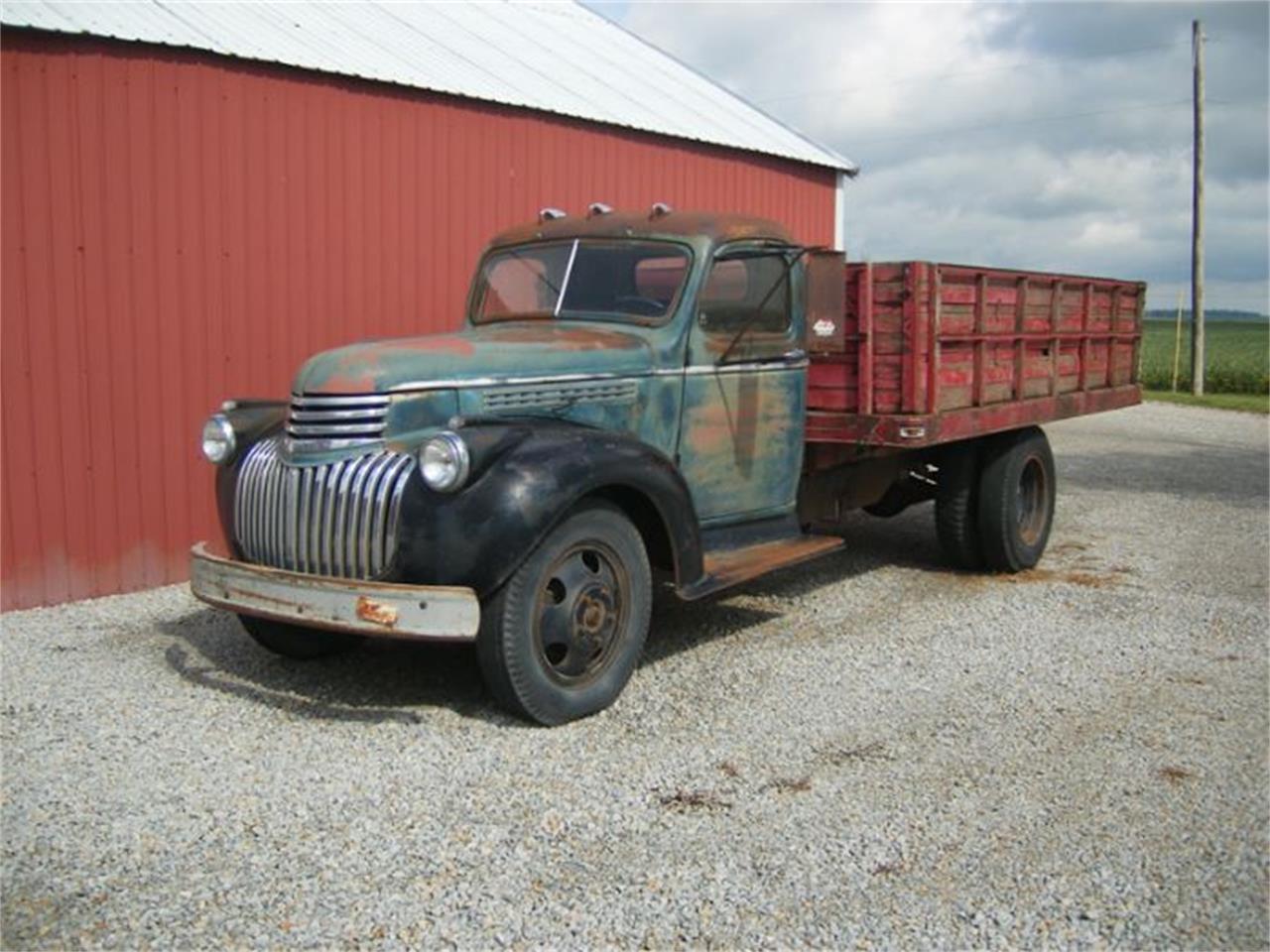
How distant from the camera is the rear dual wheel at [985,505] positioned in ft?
25.0

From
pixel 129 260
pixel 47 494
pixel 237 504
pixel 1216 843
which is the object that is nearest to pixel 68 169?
pixel 129 260

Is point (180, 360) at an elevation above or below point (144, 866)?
above

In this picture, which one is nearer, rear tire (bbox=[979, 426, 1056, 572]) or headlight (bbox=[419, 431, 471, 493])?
headlight (bbox=[419, 431, 471, 493])

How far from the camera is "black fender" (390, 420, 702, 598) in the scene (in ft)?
14.9

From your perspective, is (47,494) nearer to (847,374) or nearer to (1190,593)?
(847,374)

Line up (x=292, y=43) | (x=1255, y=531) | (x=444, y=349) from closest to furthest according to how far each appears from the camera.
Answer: (x=444, y=349), (x=292, y=43), (x=1255, y=531)

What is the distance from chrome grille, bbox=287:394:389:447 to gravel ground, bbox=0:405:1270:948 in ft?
3.66

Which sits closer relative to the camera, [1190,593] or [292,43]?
[1190,593]

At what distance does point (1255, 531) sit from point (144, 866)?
821 cm

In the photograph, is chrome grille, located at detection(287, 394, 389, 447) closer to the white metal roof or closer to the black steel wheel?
A: the black steel wheel

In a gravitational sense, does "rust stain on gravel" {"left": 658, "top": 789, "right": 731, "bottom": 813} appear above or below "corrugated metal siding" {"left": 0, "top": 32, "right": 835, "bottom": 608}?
below

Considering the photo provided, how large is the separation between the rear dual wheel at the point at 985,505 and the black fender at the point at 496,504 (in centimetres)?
342

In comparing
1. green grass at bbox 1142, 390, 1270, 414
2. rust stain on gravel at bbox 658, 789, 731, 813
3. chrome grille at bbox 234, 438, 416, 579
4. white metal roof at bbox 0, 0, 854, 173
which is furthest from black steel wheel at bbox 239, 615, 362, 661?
green grass at bbox 1142, 390, 1270, 414

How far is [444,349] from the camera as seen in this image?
17.0 ft
